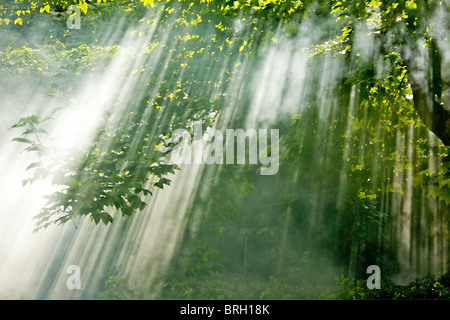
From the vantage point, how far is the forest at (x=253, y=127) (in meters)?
4.06

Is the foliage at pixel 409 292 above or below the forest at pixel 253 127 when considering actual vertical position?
below

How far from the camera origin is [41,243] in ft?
43.5

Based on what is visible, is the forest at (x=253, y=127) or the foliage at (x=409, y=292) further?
the foliage at (x=409, y=292)

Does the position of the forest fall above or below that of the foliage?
above

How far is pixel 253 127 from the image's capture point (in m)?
5.39

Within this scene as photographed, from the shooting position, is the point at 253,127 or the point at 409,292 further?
the point at 253,127

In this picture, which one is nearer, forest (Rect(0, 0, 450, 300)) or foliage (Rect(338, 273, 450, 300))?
forest (Rect(0, 0, 450, 300))

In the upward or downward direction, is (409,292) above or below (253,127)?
below

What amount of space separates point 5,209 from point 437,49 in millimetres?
15808

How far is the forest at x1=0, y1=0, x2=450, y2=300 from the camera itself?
160 inches

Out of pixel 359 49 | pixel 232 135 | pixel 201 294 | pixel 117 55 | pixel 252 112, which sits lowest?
pixel 201 294

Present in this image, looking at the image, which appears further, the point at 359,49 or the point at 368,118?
the point at 368,118

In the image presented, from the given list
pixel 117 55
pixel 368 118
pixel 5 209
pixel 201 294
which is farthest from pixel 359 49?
pixel 5 209
